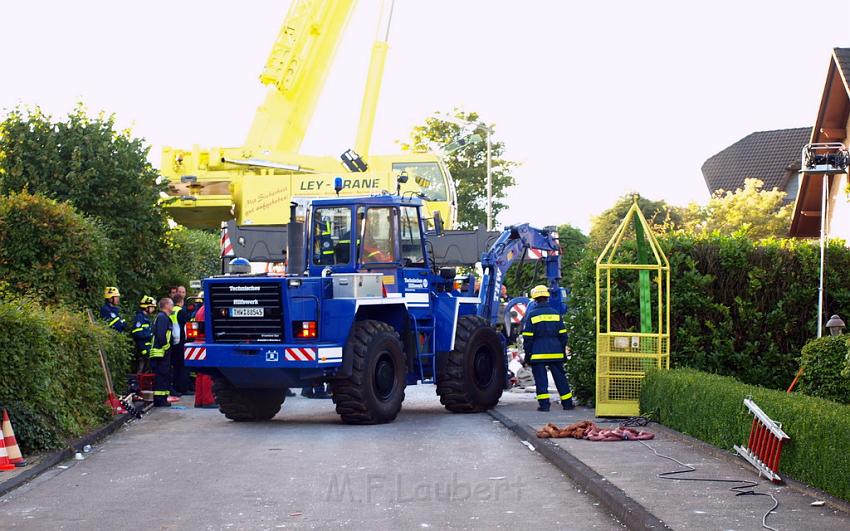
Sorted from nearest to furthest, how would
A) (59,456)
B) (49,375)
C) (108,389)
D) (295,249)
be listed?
(59,456) → (49,375) → (108,389) → (295,249)

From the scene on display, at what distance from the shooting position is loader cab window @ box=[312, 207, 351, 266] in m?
18.9

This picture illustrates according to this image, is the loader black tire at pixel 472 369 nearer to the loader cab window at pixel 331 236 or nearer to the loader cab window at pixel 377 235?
the loader cab window at pixel 377 235

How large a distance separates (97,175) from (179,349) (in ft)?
11.4

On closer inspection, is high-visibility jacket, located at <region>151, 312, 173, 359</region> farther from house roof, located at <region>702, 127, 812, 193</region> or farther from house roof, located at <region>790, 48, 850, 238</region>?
house roof, located at <region>702, 127, 812, 193</region>

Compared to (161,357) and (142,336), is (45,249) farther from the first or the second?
(161,357)

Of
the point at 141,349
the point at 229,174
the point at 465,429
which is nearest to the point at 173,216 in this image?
the point at 229,174

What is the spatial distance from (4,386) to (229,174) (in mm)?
15554

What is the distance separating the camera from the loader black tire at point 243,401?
1834 cm

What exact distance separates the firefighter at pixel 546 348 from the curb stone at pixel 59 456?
5.87 metres

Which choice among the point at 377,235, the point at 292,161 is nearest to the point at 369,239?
the point at 377,235

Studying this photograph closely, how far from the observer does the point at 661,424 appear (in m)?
15.7

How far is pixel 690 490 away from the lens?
10617 mm

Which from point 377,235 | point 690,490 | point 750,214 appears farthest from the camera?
point 750,214

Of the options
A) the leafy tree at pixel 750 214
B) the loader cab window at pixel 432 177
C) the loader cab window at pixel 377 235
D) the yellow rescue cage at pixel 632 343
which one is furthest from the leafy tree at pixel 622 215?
the yellow rescue cage at pixel 632 343
